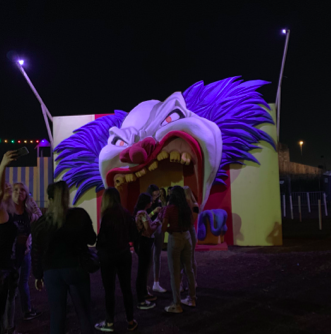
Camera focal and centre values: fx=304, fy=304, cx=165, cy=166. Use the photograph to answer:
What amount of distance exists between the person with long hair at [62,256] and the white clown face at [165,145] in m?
4.62

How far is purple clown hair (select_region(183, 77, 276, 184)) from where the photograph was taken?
739cm

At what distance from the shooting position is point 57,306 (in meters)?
2.28

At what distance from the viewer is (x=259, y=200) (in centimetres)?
742

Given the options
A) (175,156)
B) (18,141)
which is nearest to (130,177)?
(175,156)

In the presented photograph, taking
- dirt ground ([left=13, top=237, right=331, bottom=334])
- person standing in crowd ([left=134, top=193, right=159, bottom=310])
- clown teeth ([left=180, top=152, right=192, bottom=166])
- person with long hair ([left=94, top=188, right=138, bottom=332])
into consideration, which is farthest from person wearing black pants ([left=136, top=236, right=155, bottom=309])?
clown teeth ([left=180, top=152, right=192, bottom=166])

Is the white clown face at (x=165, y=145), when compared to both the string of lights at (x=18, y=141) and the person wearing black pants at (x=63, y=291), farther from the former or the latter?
the string of lights at (x=18, y=141)

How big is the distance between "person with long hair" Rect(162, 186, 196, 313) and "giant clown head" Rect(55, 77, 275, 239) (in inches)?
132

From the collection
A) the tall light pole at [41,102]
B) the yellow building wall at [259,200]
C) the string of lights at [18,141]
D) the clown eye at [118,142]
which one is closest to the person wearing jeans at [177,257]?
the yellow building wall at [259,200]

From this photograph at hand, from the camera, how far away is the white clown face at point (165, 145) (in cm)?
699

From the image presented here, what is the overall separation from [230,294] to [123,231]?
205cm

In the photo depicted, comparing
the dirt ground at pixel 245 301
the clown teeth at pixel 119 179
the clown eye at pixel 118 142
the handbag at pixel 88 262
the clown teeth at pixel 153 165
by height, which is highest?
the clown eye at pixel 118 142

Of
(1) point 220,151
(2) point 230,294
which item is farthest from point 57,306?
(1) point 220,151

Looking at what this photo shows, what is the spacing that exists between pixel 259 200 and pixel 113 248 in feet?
17.4

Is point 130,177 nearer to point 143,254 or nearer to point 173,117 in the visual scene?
point 173,117
